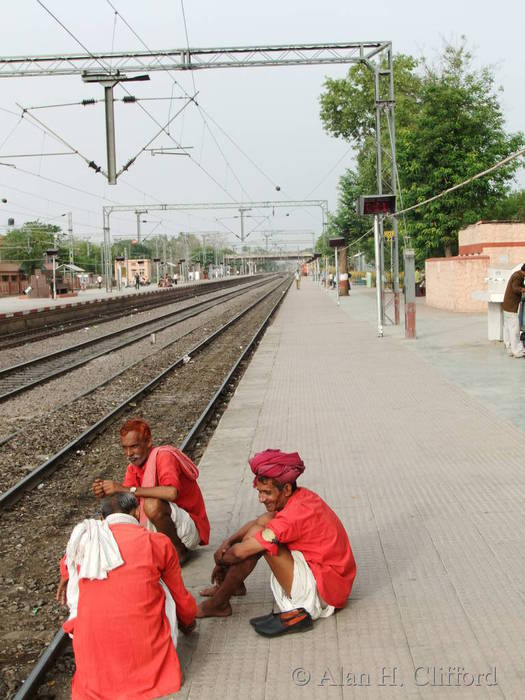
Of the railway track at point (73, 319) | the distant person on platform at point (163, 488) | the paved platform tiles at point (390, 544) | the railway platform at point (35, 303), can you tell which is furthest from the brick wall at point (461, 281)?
→ the distant person on platform at point (163, 488)

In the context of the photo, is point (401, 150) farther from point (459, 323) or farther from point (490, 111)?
point (459, 323)

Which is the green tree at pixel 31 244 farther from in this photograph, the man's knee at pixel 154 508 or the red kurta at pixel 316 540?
the red kurta at pixel 316 540

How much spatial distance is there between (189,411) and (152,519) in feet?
23.1

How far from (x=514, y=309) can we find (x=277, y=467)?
10899mm

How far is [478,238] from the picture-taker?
2603cm

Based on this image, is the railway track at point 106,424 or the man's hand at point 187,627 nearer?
the railway track at point 106,424

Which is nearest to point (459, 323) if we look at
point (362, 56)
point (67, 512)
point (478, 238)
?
point (478, 238)

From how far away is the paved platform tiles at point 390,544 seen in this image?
3707 mm

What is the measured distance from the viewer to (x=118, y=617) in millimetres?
3650

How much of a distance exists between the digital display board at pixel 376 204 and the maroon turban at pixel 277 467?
14.9m

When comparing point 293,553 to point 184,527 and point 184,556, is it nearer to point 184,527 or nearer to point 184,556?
point 184,527

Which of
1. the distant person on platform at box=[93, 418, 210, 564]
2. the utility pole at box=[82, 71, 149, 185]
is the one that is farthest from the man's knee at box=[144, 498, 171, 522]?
the utility pole at box=[82, 71, 149, 185]

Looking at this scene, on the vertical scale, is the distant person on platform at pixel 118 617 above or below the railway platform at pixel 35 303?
below

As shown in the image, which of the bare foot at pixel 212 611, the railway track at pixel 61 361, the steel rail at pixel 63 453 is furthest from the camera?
the railway track at pixel 61 361
